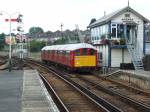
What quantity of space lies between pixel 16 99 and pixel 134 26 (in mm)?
29938

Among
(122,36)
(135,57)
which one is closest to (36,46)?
(122,36)

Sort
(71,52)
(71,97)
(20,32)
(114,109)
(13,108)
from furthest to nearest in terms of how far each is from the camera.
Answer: (20,32) < (71,52) < (71,97) < (114,109) < (13,108)

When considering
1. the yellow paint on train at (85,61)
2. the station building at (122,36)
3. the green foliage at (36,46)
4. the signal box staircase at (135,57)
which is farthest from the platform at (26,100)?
the green foliage at (36,46)

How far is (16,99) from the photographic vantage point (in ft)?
63.6

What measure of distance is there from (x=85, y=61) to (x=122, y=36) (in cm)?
641

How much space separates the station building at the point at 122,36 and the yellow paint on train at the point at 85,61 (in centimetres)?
373

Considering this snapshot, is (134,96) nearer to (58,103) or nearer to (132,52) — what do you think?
(58,103)

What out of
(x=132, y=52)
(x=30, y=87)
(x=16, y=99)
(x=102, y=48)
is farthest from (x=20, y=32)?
(x=16, y=99)

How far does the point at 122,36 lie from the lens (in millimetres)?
47250

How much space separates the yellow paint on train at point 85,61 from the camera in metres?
42.2

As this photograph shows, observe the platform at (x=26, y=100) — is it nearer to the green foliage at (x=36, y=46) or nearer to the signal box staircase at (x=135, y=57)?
the signal box staircase at (x=135, y=57)

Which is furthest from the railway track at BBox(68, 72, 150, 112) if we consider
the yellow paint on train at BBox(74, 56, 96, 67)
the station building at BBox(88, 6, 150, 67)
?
the station building at BBox(88, 6, 150, 67)

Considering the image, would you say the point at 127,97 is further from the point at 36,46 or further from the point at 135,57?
the point at 36,46

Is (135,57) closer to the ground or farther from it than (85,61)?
farther from it
